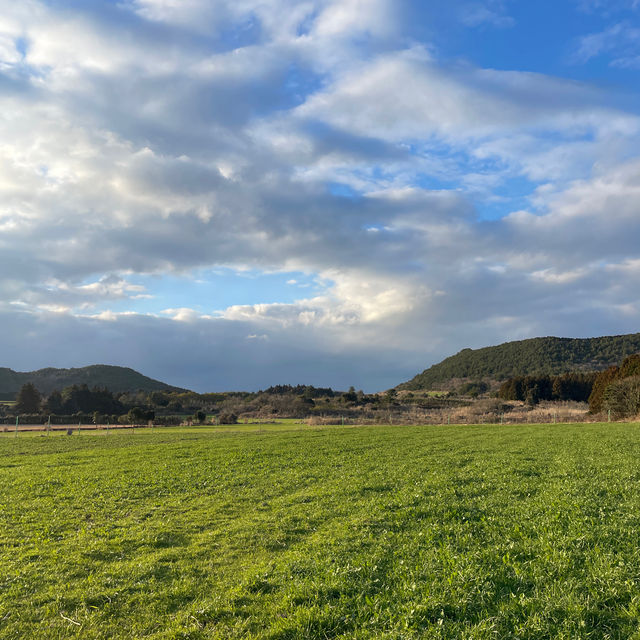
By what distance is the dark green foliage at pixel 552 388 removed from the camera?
13438 cm

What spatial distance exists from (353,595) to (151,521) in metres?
10.3

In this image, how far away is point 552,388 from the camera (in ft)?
457

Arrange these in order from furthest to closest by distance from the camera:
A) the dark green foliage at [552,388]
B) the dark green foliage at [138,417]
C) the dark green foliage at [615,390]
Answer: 1. the dark green foliage at [552,388]
2. the dark green foliage at [138,417]
3. the dark green foliage at [615,390]

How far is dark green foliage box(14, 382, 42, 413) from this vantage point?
5010 inches

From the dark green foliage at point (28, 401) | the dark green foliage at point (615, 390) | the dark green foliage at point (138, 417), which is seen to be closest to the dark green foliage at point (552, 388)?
the dark green foliage at point (615, 390)

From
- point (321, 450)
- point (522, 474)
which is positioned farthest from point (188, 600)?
point (321, 450)

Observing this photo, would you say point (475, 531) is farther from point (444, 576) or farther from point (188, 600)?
point (188, 600)

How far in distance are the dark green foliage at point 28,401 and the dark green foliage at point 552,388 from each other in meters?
144

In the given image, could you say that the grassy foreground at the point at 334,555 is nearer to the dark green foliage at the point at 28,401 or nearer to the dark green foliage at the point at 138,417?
the dark green foliage at the point at 138,417

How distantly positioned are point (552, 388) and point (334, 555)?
14814cm

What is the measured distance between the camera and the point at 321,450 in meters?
34.3

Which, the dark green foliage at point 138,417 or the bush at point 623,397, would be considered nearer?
the bush at point 623,397

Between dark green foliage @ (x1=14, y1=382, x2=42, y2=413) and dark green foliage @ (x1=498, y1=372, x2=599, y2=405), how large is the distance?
14405cm

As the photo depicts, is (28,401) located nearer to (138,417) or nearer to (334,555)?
(138,417)
